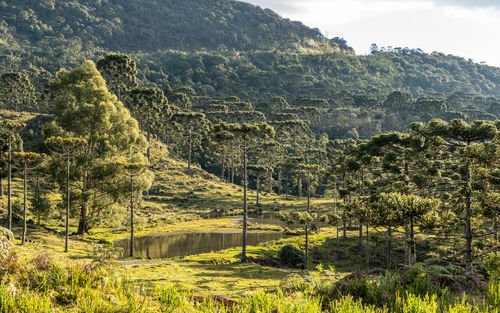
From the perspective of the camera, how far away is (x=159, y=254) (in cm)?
4484

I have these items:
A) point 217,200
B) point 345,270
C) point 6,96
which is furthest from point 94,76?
point 6,96

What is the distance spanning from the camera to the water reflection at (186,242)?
46.2m

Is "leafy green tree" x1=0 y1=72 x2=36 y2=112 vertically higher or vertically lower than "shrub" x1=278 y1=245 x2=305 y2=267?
higher

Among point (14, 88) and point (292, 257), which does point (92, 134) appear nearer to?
point (292, 257)

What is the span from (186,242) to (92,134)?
2234 centimetres

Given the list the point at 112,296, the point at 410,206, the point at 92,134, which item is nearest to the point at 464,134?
the point at 410,206

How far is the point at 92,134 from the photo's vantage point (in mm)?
44688

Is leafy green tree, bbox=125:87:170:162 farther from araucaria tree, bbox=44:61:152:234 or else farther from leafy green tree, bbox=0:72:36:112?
leafy green tree, bbox=0:72:36:112

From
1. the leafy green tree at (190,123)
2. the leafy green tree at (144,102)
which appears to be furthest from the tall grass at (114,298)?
the leafy green tree at (190,123)

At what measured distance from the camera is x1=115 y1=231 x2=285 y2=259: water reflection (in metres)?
46.2

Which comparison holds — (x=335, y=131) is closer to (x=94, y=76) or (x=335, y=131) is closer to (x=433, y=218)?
(x=94, y=76)

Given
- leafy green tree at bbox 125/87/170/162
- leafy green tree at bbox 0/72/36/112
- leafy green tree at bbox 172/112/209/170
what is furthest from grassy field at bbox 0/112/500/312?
leafy green tree at bbox 0/72/36/112

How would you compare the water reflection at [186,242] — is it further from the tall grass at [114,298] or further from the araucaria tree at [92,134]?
the tall grass at [114,298]

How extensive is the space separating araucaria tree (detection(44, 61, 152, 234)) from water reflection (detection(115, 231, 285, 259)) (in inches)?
304
